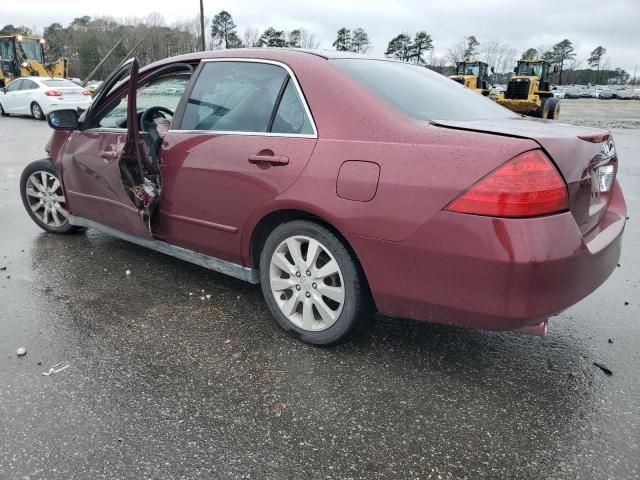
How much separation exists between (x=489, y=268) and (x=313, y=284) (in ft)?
3.30

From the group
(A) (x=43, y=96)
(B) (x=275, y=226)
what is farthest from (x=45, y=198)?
(A) (x=43, y=96)

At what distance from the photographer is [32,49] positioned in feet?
85.4

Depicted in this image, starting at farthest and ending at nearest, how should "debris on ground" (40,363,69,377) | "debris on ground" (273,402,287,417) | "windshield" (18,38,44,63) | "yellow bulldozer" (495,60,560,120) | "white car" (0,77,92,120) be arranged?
1. "windshield" (18,38,44,63)
2. "yellow bulldozer" (495,60,560,120)
3. "white car" (0,77,92,120)
4. "debris on ground" (40,363,69,377)
5. "debris on ground" (273,402,287,417)

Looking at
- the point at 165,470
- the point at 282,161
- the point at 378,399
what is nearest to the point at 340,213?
the point at 282,161

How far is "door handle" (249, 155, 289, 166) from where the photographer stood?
2.85 metres

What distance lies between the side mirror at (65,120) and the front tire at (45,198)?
0.59m

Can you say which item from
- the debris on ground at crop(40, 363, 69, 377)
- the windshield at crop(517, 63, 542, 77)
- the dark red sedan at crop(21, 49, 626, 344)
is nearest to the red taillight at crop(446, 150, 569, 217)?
the dark red sedan at crop(21, 49, 626, 344)

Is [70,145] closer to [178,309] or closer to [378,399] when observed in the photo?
[178,309]

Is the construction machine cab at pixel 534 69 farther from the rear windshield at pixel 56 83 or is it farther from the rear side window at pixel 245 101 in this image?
the rear side window at pixel 245 101

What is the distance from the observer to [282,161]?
9.36 ft

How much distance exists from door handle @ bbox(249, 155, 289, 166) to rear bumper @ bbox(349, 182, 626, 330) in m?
0.64

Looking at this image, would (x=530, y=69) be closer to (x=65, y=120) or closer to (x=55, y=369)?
(x=65, y=120)

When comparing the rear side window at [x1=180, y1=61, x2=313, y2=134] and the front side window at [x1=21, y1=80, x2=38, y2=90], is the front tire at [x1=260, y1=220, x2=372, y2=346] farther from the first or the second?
the front side window at [x1=21, y1=80, x2=38, y2=90]

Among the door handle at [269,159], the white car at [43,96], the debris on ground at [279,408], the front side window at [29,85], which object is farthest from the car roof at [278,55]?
the front side window at [29,85]
